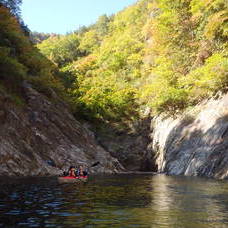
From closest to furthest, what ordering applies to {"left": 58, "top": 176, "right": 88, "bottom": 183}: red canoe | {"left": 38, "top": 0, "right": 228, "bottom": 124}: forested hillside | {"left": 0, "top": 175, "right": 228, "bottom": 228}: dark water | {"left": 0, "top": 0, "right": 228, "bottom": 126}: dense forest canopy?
{"left": 0, "top": 175, "right": 228, "bottom": 228}: dark water, {"left": 58, "top": 176, "right": 88, "bottom": 183}: red canoe, {"left": 0, "top": 0, "right": 228, "bottom": 126}: dense forest canopy, {"left": 38, "top": 0, "right": 228, "bottom": 124}: forested hillside

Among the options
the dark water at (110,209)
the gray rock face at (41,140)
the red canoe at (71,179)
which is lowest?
the dark water at (110,209)

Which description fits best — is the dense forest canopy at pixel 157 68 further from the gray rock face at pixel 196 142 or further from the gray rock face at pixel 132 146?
the gray rock face at pixel 196 142

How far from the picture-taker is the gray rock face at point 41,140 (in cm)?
3659

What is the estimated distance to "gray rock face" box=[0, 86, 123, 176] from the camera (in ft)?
120

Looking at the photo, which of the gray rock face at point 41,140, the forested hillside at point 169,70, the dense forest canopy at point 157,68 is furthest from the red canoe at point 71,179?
the forested hillside at point 169,70

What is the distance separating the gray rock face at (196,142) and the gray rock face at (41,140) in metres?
7.42

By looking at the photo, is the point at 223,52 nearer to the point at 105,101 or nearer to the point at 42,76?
the point at 105,101

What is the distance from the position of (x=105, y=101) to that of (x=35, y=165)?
93.7 ft

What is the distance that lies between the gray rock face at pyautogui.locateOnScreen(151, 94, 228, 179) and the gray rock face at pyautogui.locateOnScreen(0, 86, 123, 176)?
292 inches

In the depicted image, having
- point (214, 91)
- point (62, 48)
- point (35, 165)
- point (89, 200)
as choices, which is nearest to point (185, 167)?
point (214, 91)

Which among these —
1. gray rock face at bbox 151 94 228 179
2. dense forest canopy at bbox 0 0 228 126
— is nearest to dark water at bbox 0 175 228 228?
gray rock face at bbox 151 94 228 179

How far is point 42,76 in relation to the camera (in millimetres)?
54844

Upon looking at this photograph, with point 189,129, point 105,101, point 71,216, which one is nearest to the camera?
point 71,216

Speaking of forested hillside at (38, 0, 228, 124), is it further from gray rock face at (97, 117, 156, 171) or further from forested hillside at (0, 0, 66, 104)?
forested hillside at (0, 0, 66, 104)
